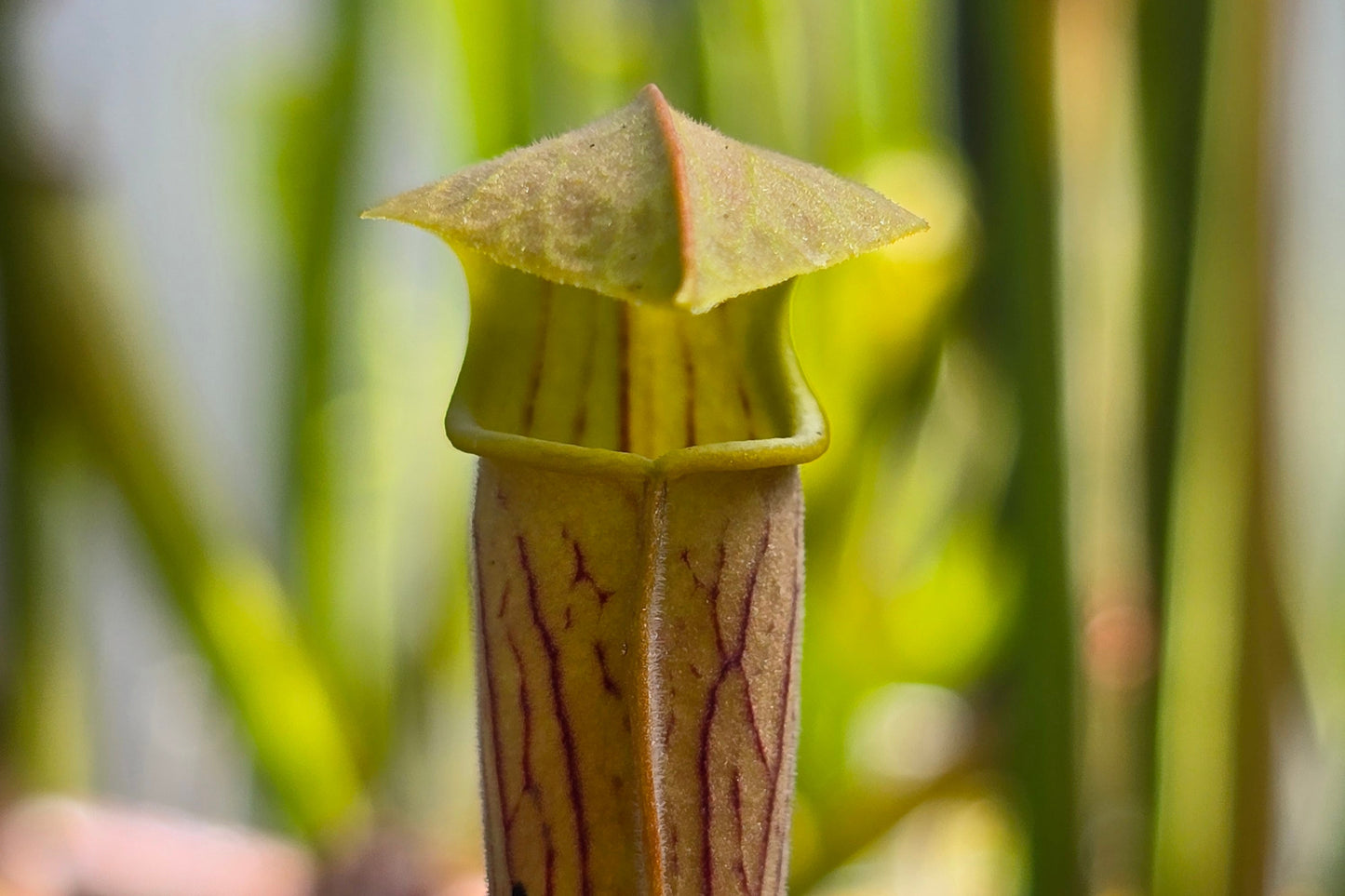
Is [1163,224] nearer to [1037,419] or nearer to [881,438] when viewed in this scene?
[1037,419]

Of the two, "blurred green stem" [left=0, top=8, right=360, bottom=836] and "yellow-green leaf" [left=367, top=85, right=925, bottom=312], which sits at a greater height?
"yellow-green leaf" [left=367, top=85, right=925, bottom=312]

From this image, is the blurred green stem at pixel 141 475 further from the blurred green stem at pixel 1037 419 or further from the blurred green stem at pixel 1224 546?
the blurred green stem at pixel 1224 546

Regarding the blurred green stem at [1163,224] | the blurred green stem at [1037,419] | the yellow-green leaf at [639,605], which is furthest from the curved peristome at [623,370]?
the blurred green stem at [1163,224]

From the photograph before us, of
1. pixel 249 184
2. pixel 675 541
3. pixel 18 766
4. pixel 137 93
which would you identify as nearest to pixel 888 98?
pixel 249 184

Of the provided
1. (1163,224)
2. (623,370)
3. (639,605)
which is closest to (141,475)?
(623,370)

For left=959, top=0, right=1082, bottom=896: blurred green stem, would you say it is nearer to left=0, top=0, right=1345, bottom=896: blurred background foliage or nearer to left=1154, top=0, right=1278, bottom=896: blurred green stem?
left=0, top=0, right=1345, bottom=896: blurred background foliage

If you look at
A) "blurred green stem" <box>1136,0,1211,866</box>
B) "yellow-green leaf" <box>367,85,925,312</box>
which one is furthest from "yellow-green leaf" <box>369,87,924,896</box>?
"blurred green stem" <box>1136,0,1211,866</box>

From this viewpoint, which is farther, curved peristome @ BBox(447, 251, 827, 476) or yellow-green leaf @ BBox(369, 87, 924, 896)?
curved peristome @ BBox(447, 251, 827, 476)

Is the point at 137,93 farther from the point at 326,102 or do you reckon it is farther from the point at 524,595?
the point at 524,595
